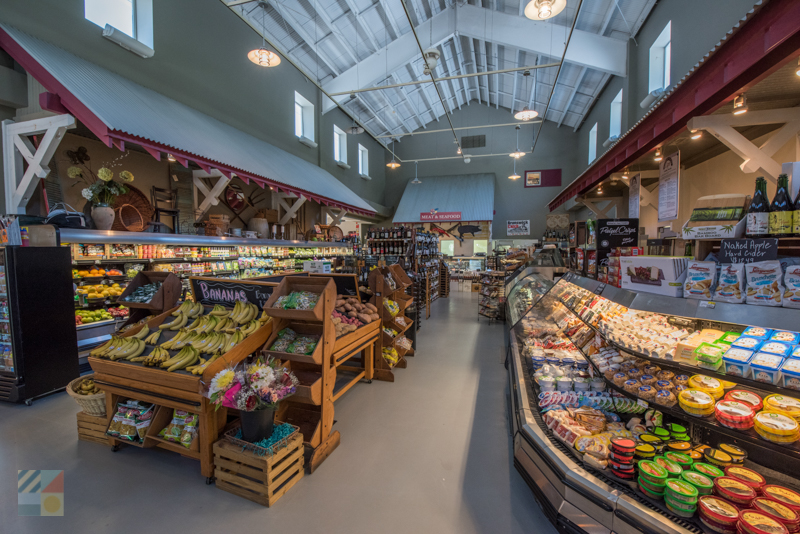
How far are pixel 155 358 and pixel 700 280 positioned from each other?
3.71m

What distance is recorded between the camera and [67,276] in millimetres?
4023

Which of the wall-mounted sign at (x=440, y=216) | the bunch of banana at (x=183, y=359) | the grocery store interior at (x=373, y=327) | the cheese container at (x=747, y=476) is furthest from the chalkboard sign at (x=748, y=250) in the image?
the wall-mounted sign at (x=440, y=216)

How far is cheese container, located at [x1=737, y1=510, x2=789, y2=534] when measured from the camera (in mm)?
1306

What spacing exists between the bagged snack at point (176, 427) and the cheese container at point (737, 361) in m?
3.46

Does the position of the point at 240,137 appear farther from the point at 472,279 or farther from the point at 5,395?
the point at 472,279

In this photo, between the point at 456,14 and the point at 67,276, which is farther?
the point at 456,14

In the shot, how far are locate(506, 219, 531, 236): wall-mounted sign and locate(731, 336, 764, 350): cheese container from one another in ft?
52.5

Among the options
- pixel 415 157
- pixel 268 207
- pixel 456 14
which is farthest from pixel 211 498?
pixel 415 157

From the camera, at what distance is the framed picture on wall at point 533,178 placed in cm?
1672

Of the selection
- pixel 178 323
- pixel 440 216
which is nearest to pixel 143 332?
pixel 178 323

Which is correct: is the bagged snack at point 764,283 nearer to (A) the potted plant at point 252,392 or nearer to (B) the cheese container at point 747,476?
(B) the cheese container at point 747,476

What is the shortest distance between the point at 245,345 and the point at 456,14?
1180 centimetres

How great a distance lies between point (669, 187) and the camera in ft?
12.1

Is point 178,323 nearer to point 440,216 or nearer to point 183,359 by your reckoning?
point 183,359
